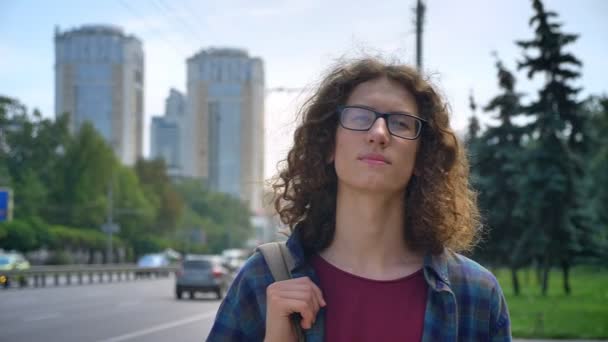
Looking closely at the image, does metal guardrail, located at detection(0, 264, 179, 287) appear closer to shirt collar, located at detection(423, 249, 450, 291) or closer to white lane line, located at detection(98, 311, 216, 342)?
white lane line, located at detection(98, 311, 216, 342)

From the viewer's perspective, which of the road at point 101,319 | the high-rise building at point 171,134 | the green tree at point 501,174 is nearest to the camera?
Result: the road at point 101,319

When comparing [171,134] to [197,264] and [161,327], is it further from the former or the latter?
[161,327]

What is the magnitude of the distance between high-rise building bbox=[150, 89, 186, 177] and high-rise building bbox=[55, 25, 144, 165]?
428 cm

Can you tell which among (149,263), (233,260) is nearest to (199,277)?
(233,260)

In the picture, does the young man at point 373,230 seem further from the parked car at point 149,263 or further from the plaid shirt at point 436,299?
the parked car at point 149,263

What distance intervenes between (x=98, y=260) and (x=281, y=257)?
246 ft

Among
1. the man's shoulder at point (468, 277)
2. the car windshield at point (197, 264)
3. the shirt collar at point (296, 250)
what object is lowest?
the car windshield at point (197, 264)

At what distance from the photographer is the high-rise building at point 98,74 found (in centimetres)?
7188

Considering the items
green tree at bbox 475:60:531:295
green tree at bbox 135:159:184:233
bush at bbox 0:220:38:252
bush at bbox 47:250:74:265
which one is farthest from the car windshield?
green tree at bbox 135:159:184:233

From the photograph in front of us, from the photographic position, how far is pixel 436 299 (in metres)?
2.57

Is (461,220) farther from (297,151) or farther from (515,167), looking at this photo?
(515,167)

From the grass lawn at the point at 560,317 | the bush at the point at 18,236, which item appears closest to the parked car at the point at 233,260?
the grass lawn at the point at 560,317

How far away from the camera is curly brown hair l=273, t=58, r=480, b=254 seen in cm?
282

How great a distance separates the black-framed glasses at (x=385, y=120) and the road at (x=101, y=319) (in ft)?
42.7
